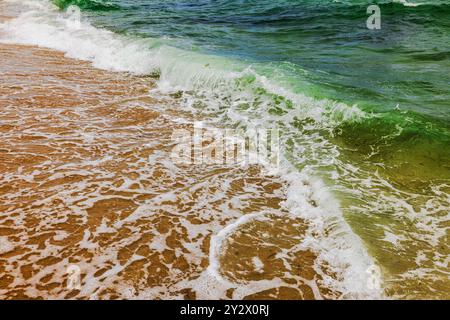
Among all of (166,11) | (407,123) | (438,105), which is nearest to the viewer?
(407,123)

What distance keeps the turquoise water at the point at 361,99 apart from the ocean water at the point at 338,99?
25 millimetres

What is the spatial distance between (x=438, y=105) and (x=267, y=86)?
11.6 feet

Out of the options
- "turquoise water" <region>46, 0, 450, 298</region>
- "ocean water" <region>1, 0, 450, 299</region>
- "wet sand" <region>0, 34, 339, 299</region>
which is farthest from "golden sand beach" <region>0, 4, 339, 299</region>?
"turquoise water" <region>46, 0, 450, 298</region>

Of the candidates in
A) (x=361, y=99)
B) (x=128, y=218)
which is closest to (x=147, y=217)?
(x=128, y=218)

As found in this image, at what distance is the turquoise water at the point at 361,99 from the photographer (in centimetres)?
423

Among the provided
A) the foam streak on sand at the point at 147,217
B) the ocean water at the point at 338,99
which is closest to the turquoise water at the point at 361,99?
the ocean water at the point at 338,99

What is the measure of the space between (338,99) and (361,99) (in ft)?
1.74

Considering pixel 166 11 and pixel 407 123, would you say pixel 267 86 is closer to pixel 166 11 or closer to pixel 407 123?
pixel 407 123

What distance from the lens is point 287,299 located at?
334cm

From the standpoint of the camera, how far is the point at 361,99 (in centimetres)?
801

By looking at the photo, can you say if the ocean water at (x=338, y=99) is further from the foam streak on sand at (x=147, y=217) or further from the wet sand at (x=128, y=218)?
the wet sand at (x=128, y=218)

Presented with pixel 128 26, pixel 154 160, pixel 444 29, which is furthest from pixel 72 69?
pixel 444 29

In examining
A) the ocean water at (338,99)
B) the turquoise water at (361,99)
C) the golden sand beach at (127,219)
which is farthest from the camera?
the turquoise water at (361,99)
